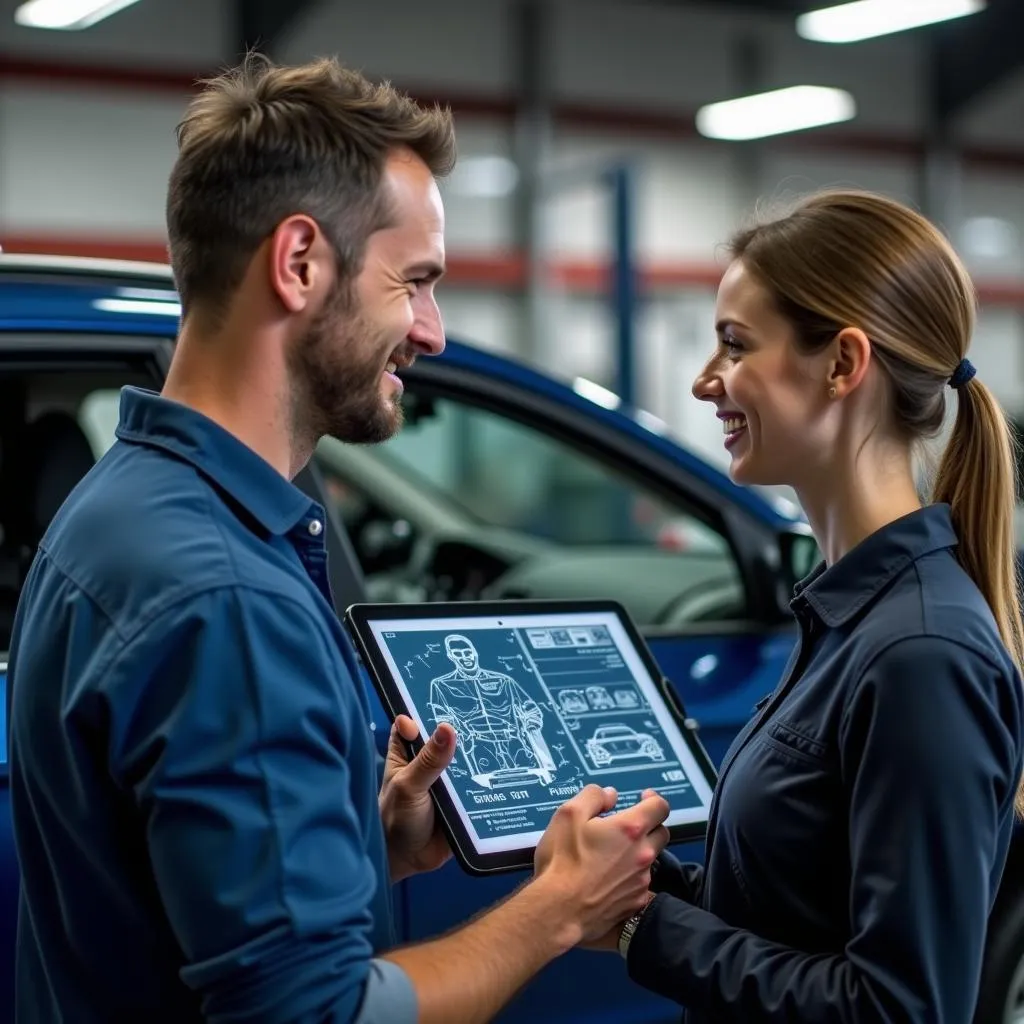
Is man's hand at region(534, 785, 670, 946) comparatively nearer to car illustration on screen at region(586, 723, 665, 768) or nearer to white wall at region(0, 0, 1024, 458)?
car illustration on screen at region(586, 723, 665, 768)

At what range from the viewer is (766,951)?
4.71 feet

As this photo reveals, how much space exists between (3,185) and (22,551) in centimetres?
947

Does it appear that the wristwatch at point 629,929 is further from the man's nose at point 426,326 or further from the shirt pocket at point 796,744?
the man's nose at point 426,326

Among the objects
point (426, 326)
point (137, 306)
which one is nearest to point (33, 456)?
point (137, 306)

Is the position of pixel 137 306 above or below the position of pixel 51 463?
above

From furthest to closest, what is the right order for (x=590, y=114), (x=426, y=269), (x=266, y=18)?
1. (x=590, y=114)
2. (x=266, y=18)
3. (x=426, y=269)

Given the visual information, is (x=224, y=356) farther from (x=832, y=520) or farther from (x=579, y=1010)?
(x=579, y=1010)

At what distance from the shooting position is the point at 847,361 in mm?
1505

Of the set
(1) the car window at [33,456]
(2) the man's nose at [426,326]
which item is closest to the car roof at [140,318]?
(1) the car window at [33,456]

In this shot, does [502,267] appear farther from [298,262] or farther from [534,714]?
[298,262]

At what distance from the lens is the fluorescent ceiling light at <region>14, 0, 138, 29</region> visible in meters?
9.01

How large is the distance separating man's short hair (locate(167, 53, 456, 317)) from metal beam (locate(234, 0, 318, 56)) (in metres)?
10.5

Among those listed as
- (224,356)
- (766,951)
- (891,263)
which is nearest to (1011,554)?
(891,263)

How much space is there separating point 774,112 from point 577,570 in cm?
1016
